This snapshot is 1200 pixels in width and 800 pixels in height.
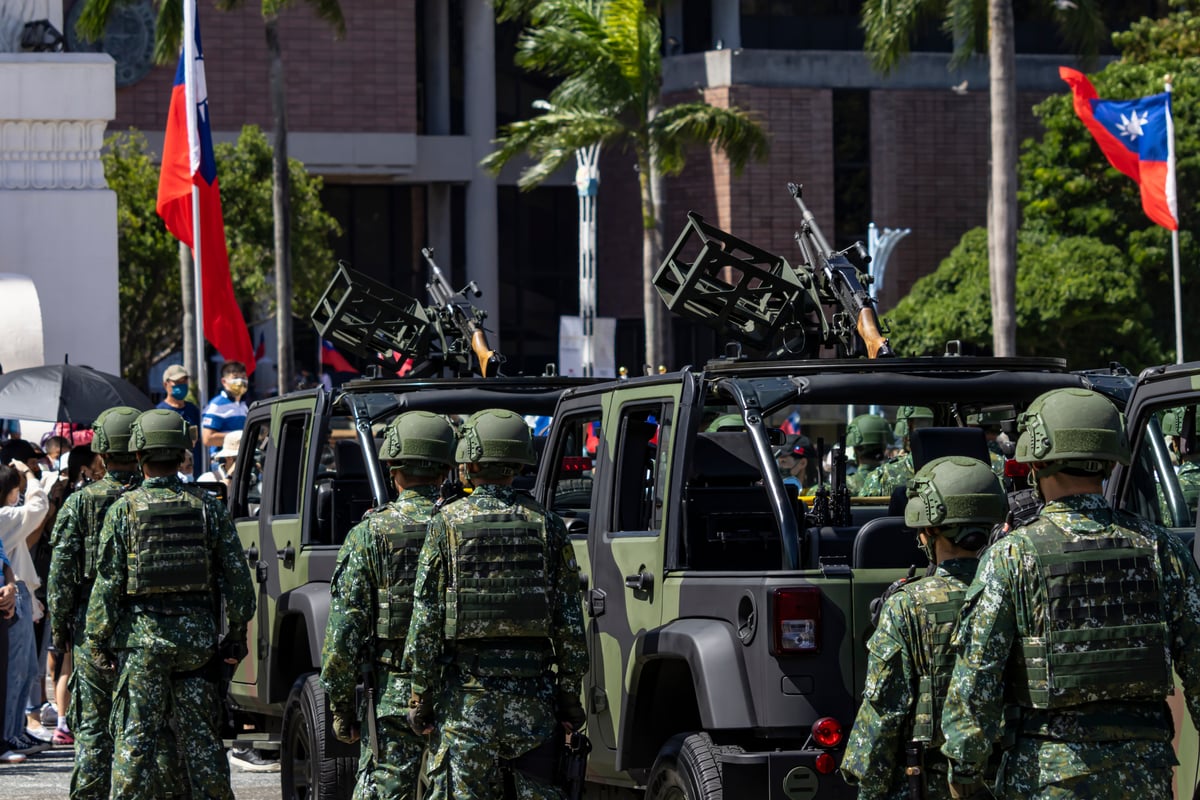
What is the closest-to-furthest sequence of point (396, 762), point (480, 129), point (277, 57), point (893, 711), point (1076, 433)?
1. point (1076, 433)
2. point (893, 711)
3. point (396, 762)
4. point (277, 57)
5. point (480, 129)

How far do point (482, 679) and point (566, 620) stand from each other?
0.35 metres

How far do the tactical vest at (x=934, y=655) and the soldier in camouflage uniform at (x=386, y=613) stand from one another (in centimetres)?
240

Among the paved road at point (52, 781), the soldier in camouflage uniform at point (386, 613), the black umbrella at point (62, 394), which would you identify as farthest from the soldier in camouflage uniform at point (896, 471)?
the black umbrella at point (62, 394)

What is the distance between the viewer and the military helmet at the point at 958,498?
586 centimetres

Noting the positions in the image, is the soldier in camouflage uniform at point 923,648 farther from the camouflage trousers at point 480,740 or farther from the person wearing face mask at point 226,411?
the person wearing face mask at point 226,411

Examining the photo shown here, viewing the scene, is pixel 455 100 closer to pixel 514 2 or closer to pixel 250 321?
pixel 250 321

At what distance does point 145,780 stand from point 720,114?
2374cm

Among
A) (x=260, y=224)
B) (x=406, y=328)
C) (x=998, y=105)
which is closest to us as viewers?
(x=406, y=328)

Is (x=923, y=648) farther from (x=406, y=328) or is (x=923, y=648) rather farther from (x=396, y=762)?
(x=406, y=328)

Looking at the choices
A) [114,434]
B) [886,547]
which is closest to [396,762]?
[886,547]

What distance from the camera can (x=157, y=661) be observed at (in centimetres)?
898

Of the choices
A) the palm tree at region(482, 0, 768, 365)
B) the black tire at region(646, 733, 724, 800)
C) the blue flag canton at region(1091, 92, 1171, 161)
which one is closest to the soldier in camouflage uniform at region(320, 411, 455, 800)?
the black tire at region(646, 733, 724, 800)

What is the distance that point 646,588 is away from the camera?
24.7 feet

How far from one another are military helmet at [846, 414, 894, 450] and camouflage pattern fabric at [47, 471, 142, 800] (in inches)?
187
